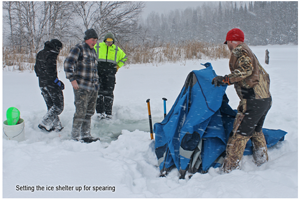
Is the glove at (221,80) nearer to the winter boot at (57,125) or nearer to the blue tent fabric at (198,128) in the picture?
the blue tent fabric at (198,128)

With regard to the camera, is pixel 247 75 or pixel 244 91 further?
pixel 244 91

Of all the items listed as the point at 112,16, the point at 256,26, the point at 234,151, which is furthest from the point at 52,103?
the point at 256,26

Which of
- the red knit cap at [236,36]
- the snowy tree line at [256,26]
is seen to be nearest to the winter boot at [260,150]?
the red knit cap at [236,36]

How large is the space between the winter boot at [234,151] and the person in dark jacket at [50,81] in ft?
9.69

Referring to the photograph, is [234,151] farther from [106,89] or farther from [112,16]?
[112,16]

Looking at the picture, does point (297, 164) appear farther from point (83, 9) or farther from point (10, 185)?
point (83, 9)

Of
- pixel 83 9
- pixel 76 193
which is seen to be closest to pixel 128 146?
pixel 76 193

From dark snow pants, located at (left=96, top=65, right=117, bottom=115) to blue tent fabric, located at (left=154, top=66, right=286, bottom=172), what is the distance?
2.29 metres

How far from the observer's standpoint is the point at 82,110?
11.6 feet

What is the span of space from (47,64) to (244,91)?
10.1 ft

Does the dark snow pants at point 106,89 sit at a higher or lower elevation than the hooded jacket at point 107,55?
lower

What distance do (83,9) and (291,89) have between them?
532 inches

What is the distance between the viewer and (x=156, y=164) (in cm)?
304

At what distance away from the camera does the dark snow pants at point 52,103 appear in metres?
3.81
